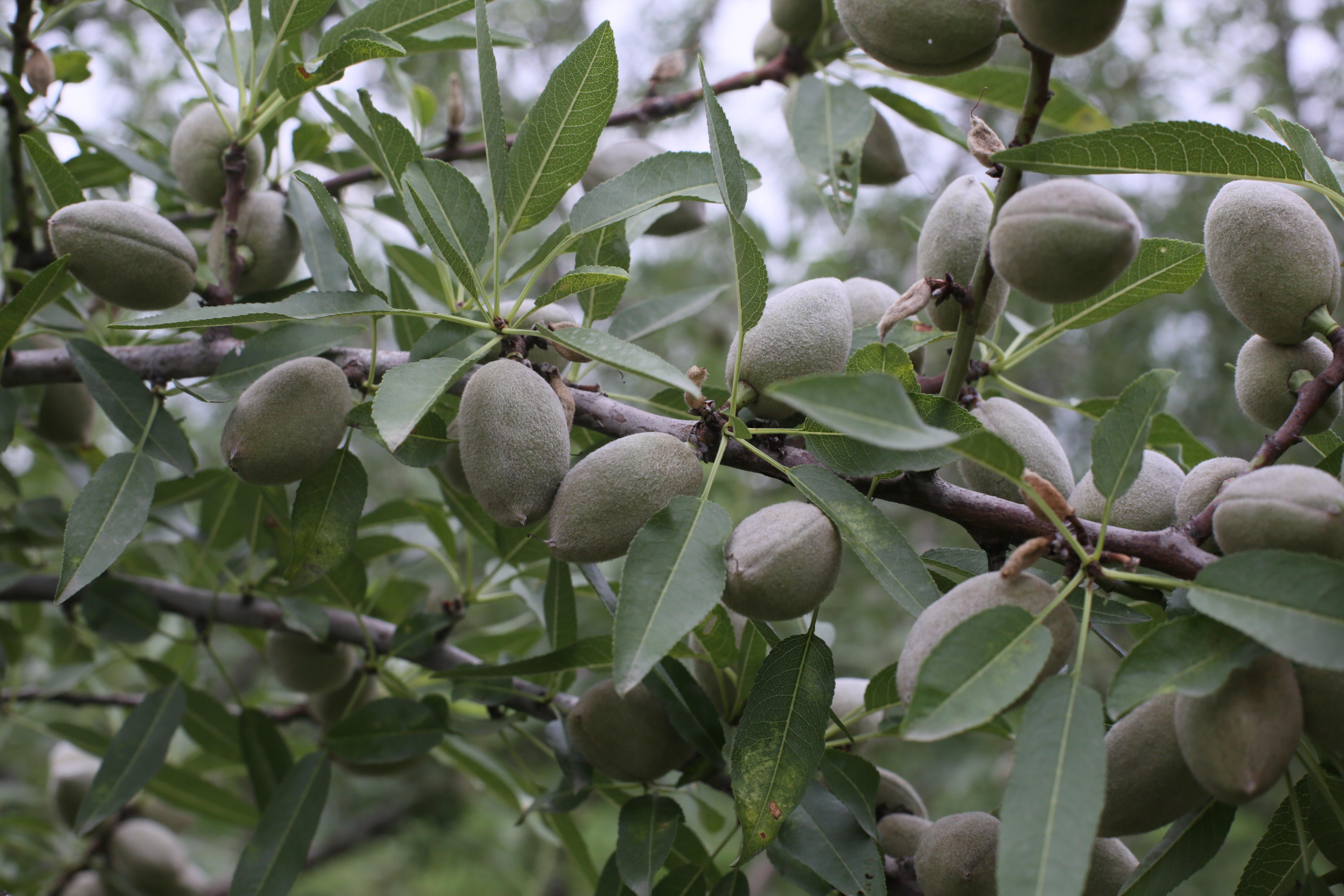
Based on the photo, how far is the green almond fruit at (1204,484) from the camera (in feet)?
2.93

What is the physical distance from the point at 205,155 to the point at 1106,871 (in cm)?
145

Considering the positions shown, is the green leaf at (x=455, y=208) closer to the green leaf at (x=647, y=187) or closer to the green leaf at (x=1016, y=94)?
the green leaf at (x=647, y=187)

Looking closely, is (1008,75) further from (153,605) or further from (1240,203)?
(153,605)

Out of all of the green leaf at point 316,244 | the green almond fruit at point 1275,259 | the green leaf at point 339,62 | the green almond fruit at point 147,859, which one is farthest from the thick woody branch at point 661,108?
the green almond fruit at point 147,859

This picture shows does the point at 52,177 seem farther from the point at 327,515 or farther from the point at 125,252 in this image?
the point at 327,515

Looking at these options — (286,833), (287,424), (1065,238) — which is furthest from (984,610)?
(286,833)

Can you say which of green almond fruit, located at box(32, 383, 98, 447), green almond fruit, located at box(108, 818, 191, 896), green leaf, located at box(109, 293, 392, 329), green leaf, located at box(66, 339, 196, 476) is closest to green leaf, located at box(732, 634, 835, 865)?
green leaf, located at box(109, 293, 392, 329)

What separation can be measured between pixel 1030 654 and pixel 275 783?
124 cm

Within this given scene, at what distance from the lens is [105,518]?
1058 millimetres

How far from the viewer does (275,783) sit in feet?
4.85

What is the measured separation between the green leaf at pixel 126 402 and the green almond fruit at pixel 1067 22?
1.05m

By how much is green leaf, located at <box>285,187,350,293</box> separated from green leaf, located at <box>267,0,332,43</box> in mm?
210

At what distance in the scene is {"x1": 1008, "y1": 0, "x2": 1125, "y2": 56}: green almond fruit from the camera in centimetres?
75

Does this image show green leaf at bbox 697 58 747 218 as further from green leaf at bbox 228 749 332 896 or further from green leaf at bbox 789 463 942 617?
green leaf at bbox 228 749 332 896
